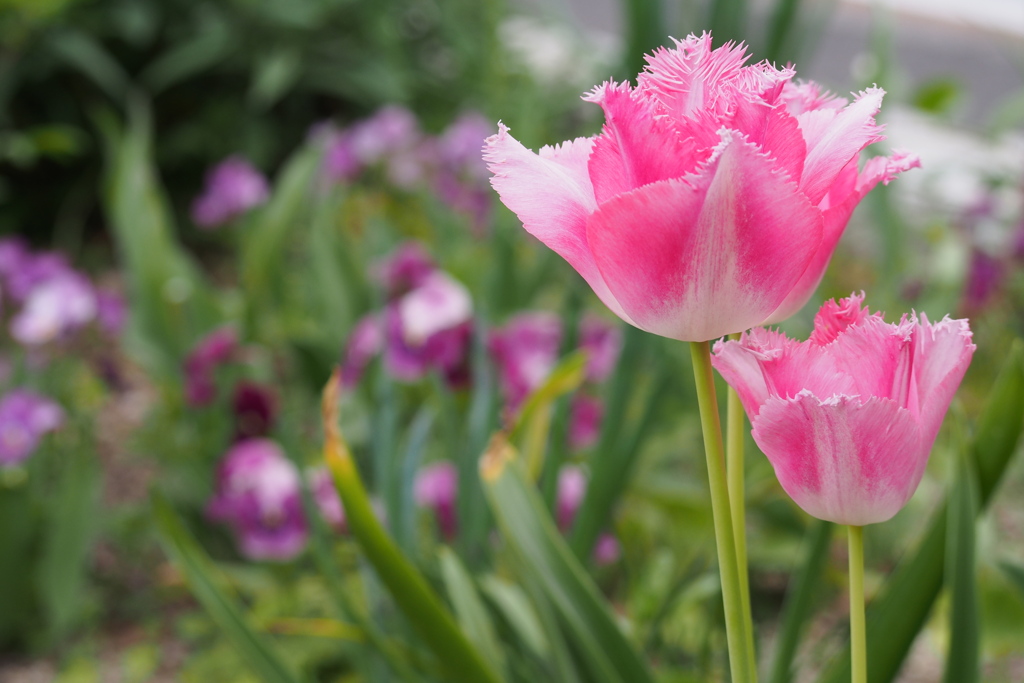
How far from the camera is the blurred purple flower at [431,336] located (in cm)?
116

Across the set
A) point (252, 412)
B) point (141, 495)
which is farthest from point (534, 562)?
point (141, 495)

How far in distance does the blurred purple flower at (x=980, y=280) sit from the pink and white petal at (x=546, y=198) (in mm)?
1544

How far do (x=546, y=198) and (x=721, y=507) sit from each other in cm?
11

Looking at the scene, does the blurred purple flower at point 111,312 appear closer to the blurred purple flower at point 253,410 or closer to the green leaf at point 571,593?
the blurred purple flower at point 253,410

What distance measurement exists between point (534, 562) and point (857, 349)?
1.15 ft

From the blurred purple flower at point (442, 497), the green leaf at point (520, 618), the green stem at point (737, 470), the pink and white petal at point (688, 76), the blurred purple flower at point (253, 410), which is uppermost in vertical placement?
the pink and white petal at point (688, 76)

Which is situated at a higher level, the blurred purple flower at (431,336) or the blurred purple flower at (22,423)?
the blurred purple flower at (431,336)

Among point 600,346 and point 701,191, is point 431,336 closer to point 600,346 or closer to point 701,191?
point 600,346

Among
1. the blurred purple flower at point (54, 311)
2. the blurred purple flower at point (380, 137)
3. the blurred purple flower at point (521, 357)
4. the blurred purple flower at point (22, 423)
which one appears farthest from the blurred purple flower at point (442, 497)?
the blurred purple flower at point (380, 137)

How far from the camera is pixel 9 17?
7.88 feet

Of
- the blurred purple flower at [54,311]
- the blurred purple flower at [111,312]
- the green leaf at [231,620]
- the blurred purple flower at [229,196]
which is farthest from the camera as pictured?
the blurred purple flower at [229,196]

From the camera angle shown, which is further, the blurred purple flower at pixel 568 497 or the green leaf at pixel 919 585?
the blurred purple flower at pixel 568 497

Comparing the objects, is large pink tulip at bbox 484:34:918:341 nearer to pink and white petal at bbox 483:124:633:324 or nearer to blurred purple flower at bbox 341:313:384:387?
pink and white petal at bbox 483:124:633:324

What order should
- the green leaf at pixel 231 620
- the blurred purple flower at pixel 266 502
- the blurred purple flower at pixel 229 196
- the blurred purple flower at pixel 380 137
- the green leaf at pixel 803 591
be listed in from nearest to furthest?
the green leaf at pixel 803 591 < the green leaf at pixel 231 620 < the blurred purple flower at pixel 266 502 < the blurred purple flower at pixel 229 196 < the blurred purple flower at pixel 380 137
